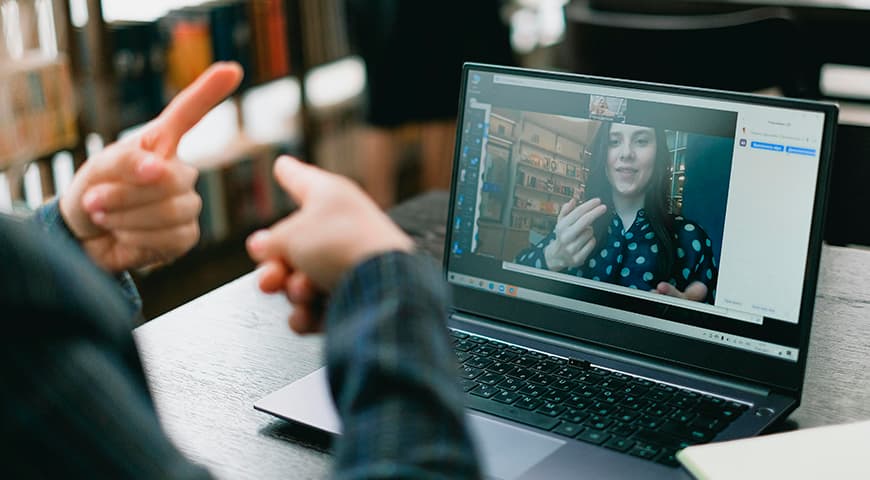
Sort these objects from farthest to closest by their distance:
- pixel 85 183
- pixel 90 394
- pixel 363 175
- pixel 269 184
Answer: pixel 363 175 → pixel 269 184 → pixel 85 183 → pixel 90 394

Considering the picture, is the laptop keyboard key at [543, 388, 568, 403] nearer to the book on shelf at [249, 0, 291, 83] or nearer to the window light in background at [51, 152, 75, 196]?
the window light in background at [51, 152, 75, 196]

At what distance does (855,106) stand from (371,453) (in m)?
2.72

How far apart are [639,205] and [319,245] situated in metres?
0.46

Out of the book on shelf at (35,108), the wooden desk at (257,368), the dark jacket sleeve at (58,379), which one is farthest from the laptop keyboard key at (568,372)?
the book on shelf at (35,108)

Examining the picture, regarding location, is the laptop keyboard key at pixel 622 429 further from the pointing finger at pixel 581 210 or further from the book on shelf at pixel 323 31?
the book on shelf at pixel 323 31

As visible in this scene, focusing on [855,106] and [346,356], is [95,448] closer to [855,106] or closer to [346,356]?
[346,356]

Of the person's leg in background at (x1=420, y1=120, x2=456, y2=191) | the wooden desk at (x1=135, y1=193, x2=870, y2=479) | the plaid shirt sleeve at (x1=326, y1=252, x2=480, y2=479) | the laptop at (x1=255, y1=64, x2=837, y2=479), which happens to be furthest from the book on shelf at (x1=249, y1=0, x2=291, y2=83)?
the plaid shirt sleeve at (x1=326, y1=252, x2=480, y2=479)

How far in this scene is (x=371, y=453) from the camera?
0.63 m

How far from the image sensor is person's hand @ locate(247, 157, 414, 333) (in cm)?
71

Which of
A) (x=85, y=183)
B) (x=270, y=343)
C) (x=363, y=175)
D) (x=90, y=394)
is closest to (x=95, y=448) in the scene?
(x=90, y=394)

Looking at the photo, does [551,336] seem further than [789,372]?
Yes

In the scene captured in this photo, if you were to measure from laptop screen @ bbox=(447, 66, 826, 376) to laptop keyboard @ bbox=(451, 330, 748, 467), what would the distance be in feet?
0.23

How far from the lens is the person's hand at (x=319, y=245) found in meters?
0.71

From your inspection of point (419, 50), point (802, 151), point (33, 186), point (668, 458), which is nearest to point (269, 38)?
point (419, 50)
